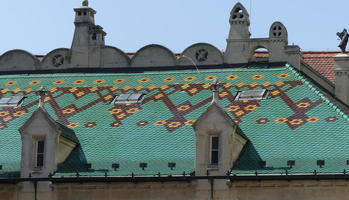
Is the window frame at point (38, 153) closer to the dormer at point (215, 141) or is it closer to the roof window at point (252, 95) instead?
the dormer at point (215, 141)

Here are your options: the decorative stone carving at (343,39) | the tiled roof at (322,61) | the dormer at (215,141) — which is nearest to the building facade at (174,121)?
the dormer at (215,141)

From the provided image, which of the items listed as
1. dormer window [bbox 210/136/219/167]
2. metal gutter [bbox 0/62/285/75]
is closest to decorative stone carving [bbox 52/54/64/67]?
metal gutter [bbox 0/62/285/75]

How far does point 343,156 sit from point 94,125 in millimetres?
11540

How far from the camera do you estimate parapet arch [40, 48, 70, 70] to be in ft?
206

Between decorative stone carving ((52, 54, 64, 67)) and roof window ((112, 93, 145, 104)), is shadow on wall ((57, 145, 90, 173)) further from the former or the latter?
decorative stone carving ((52, 54, 64, 67))

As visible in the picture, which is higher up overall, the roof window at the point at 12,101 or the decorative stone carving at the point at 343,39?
the decorative stone carving at the point at 343,39

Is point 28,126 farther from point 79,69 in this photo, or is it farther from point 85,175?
point 79,69

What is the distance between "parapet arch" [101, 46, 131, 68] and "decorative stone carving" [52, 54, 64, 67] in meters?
2.04

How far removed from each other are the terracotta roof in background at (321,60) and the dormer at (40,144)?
11623 mm

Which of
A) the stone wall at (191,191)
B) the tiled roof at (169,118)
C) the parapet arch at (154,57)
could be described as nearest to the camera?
the stone wall at (191,191)

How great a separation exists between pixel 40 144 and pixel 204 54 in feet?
35.4

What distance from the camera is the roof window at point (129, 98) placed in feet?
190

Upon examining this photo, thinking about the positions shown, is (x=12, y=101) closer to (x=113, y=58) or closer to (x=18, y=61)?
(x=18, y=61)

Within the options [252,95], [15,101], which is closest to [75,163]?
[15,101]
